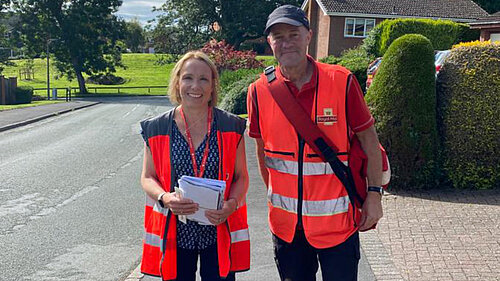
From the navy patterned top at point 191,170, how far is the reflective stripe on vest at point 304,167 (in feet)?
1.27

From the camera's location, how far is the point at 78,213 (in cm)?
736

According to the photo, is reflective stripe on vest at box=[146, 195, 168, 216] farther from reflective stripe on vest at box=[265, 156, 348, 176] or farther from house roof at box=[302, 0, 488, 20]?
house roof at box=[302, 0, 488, 20]

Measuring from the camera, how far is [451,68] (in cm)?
823

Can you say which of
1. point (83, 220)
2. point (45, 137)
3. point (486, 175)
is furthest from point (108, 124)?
point (486, 175)

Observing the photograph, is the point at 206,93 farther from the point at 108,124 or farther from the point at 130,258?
the point at 108,124

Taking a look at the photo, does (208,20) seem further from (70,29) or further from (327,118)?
(327,118)

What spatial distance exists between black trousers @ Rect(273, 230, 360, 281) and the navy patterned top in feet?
1.43

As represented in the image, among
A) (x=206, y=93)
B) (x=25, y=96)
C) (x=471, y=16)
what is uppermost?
(x=471, y=16)

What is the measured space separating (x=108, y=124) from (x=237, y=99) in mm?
5034

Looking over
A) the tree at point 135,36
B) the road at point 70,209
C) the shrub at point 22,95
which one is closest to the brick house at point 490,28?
the road at point 70,209

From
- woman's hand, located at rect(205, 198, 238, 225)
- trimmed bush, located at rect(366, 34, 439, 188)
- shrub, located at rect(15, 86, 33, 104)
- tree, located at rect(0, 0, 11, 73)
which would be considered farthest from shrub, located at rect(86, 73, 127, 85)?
woman's hand, located at rect(205, 198, 238, 225)

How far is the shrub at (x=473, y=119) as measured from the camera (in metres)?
7.95

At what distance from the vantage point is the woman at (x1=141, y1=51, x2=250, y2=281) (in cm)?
318

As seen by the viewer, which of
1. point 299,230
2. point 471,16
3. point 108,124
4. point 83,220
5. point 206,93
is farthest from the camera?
point 471,16
